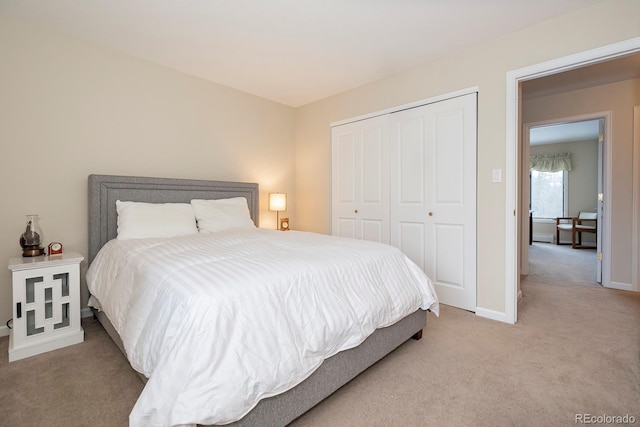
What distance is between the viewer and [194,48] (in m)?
2.74

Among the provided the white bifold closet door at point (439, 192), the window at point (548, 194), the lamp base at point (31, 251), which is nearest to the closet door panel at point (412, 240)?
the white bifold closet door at point (439, 192)

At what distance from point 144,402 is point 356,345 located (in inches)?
37.4

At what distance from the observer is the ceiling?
2164 mm

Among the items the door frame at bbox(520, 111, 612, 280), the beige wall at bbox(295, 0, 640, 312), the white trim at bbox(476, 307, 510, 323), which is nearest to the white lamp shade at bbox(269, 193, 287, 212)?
the beige wall at bbox(295, 0, 640, 312)

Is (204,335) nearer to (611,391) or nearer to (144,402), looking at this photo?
(144,402)

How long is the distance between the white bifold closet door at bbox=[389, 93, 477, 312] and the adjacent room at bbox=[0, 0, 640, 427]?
0.02 m

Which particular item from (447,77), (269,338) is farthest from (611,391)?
(447,77)

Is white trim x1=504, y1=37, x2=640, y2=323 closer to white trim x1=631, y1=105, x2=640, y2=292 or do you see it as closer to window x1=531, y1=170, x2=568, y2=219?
white trim x1=631, y1=105, x2=640, y2=292

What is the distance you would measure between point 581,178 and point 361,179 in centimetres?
676

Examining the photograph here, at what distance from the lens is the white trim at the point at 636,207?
3.36m

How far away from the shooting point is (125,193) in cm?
277

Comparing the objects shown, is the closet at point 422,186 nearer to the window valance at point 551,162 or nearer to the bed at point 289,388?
the bed at point 289,388

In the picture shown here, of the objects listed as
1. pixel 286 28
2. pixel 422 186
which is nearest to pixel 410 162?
pixel 422 186

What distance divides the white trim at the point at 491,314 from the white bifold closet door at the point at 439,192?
0.20ft
